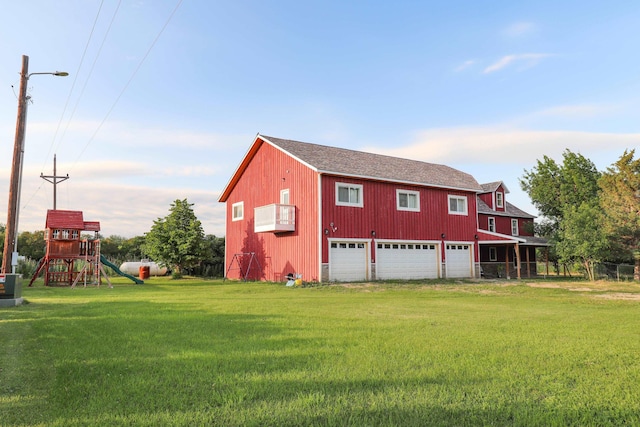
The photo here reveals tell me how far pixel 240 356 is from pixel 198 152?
1530 centimetres

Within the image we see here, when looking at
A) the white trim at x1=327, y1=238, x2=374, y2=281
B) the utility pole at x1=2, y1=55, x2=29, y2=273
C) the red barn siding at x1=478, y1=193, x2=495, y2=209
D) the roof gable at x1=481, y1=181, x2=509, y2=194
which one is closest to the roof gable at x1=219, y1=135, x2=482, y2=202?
the white trim at x1=327, y1=238, x2=374, y2=281

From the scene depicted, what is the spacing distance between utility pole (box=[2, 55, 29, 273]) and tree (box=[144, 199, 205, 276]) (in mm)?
13991

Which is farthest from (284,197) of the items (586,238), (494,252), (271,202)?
(494,252)

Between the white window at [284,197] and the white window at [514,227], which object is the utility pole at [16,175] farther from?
the white window at [514,227]

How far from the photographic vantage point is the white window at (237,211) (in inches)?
1078

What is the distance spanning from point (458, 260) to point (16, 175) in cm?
2219

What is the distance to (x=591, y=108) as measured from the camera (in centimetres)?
1384

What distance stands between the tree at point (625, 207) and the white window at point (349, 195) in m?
13.9

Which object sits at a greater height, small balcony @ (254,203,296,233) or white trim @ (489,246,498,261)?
small balcony @ (254,203,296,233)

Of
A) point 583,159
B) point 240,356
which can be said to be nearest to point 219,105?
point 240,356

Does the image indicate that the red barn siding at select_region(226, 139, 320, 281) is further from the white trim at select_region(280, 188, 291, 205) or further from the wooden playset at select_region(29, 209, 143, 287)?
the wooden playset at select_region(29, 209, 143, 287)

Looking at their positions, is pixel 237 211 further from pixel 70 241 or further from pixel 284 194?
pixel 70 241

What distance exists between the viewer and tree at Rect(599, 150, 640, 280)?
23.3m

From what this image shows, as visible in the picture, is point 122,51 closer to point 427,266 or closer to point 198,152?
point 198,152
